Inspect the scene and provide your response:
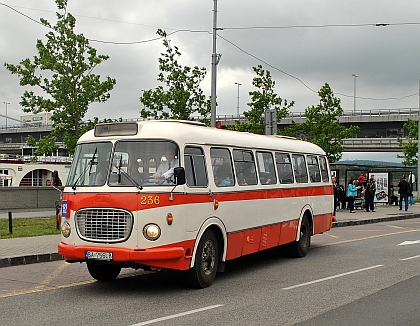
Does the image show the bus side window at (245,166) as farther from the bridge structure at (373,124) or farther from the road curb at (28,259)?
the bridge structure at (373,124)

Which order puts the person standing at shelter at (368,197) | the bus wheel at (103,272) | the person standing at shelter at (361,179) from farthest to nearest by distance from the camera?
the person standing at shelter at (361,179) < the person standing at shelter at (368,197) < the bus wheel at (103,272)

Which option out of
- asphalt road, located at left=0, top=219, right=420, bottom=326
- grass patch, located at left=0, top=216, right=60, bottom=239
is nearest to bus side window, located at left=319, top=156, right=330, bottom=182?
asphalt road, located at left=0, top=219, right=420, bottom=326

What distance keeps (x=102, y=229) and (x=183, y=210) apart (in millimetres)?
1221

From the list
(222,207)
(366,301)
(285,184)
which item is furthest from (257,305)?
(285,184)

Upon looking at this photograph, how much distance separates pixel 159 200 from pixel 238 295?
6.11 ft

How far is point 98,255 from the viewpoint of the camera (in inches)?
362

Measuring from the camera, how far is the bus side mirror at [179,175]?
9258 millimetres

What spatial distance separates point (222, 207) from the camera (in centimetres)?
1059

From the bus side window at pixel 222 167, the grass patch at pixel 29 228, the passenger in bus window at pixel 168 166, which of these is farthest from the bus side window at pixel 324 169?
the grass patch at pixel 29 228

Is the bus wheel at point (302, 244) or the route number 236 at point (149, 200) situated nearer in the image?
the route number 236 at point (149, 200)

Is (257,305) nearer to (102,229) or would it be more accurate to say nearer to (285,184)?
(102,229)

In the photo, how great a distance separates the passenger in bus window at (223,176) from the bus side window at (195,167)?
428mm

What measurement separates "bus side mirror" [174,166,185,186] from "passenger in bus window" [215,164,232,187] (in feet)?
4.32

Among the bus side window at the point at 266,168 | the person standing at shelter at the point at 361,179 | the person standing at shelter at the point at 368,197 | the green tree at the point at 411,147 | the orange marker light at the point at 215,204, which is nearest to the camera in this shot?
the orange marker light at the point at 215,204
